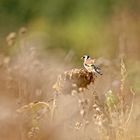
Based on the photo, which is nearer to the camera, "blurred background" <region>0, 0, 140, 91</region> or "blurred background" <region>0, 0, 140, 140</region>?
"blurred background" <region>0, 0, 140, 140</region>

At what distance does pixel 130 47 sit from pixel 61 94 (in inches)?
105

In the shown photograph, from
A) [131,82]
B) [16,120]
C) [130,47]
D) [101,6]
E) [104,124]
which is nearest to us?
[104,124]

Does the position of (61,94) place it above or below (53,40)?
below

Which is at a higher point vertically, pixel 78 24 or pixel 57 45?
pixel 78 24

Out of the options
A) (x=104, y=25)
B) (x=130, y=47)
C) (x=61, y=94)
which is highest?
(x=104, y=25)

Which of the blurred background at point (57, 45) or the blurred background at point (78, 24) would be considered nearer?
the blurred background at point (57, 45)

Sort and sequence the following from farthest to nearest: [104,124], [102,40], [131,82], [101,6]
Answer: [101,6] < [102,40] < [131,82] < [104,124]

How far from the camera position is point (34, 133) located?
3656 millimetres

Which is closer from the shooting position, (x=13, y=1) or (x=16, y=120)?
(x=16, y=120)

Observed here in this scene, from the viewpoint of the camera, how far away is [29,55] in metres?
4.82

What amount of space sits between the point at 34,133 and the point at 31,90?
818mm

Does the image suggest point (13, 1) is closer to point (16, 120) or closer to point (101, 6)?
point (101, 6)

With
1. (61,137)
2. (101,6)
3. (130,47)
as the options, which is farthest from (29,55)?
(101,6)

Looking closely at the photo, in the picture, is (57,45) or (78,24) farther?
(78,24)
